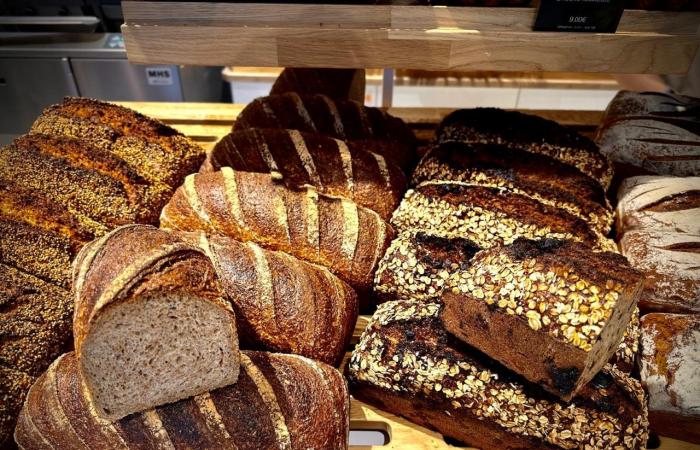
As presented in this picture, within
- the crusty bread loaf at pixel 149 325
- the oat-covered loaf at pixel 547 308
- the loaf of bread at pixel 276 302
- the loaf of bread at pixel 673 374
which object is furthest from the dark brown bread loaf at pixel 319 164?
the loaf of bread at pixel 673 374

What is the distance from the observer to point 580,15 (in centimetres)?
162

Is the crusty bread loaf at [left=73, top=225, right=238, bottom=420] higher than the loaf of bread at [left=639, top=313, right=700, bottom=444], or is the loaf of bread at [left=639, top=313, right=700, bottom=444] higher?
the crusty bread loaf at [left=73, top=225, right=238, bottom=420]

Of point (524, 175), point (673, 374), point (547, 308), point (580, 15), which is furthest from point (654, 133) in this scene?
point (547, 308)

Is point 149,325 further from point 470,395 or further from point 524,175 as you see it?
point 524,175

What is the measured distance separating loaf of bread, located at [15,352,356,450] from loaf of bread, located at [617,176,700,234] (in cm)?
158

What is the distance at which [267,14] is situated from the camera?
65.9 inches

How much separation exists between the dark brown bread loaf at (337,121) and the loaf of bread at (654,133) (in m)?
1.09

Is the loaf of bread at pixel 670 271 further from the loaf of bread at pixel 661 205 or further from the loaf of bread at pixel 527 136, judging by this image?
the loaf of bread at pixel 527 136

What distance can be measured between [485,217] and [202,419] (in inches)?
52.2

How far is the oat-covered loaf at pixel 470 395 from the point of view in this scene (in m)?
1.49

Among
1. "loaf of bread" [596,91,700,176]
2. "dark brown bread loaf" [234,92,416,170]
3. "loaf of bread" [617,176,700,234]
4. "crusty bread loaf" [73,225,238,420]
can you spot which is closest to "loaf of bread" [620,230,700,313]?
"loaf of bread" [617,176,700,234]

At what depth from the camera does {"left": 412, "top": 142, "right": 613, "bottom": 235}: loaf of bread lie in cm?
211

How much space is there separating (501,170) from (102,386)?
1793mm

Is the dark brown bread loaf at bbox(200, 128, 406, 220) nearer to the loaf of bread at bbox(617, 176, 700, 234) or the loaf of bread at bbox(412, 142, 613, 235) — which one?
the loaf of bread at bbox(412, 142, 613, 235)
